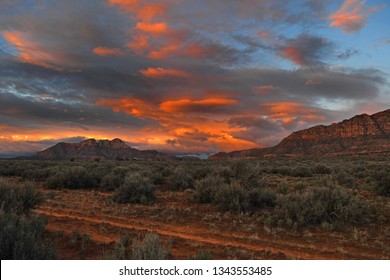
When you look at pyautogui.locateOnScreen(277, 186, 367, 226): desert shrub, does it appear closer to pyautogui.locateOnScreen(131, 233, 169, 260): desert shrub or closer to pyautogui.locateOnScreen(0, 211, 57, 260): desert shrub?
pyautogui.locateOnScreen(131, 233, 169, 260): desert shrub

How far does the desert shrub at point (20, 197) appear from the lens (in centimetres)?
1029

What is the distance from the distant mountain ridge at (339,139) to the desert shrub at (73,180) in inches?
4046

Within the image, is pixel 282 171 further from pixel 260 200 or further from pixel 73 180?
pixel 73 180

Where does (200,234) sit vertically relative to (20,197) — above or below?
below

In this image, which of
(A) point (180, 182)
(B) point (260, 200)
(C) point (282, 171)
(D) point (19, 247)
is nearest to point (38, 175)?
(A) point (180, 182)

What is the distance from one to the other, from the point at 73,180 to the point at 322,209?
16.9 m

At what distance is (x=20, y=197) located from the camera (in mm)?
10906

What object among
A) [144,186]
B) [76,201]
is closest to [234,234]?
[144,186]

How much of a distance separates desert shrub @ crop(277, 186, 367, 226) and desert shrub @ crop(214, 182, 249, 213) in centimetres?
180

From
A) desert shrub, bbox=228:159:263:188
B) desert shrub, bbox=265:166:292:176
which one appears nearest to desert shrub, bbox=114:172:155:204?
desert shrub, bbox=228:159:263:188

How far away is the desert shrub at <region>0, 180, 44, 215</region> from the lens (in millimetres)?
10288

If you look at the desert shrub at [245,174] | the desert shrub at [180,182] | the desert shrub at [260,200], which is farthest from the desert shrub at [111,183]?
the desert shrub at [260,200]
